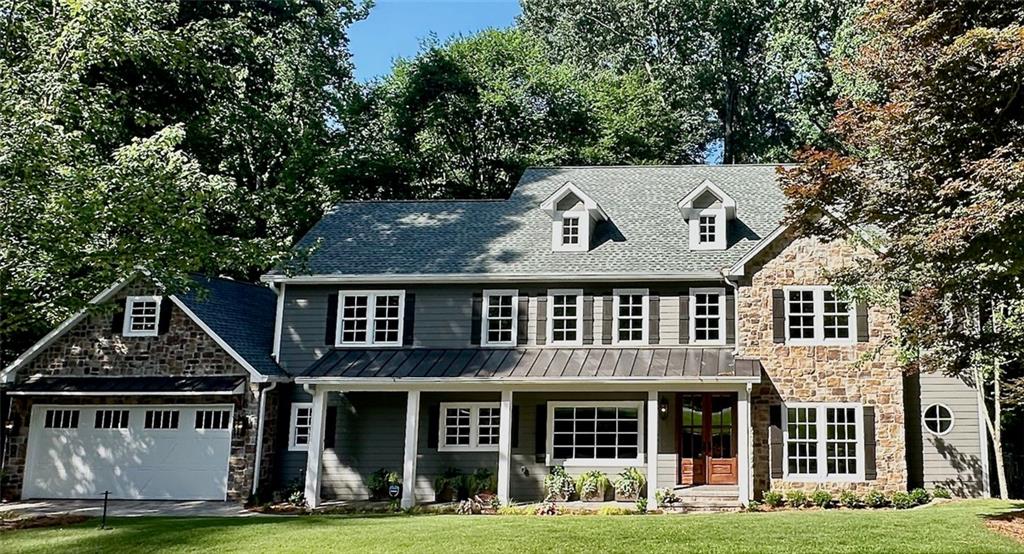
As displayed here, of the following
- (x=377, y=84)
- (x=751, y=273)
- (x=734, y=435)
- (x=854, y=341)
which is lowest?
(x=734, y=435)

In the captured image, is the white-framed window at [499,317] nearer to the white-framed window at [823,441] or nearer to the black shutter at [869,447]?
the white-framed window at [823,441]

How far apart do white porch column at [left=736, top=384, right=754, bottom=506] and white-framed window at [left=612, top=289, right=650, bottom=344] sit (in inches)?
110

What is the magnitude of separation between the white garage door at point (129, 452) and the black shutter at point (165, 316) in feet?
5.76

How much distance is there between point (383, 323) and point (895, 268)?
1161 cm

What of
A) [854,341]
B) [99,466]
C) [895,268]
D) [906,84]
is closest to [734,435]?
[854,341]

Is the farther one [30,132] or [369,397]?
[369,397]

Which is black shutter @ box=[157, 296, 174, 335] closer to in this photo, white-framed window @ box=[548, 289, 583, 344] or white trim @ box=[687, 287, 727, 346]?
white-framed window @ box=[548, 289, 583, 344]

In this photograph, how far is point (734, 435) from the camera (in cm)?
1827

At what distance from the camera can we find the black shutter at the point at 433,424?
751 inches

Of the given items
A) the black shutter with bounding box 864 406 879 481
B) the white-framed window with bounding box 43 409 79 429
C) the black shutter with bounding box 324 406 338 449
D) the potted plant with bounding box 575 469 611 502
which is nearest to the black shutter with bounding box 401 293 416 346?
the black shutter with bounding box 324 406 338 449

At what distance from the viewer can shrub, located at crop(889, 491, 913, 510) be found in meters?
16.3

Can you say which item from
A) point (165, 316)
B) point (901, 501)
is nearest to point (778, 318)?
point (901, 501)

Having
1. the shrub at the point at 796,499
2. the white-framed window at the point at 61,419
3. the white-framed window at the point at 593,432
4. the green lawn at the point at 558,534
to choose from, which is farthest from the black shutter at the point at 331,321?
the shrub at the point at 796,499

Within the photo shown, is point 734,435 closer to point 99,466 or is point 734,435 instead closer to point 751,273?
point 751,273
